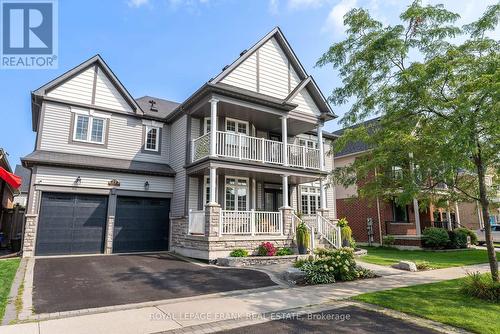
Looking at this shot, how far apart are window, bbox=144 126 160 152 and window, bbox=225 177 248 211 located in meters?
4.63

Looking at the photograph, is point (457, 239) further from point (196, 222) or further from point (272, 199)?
point (196, 222)

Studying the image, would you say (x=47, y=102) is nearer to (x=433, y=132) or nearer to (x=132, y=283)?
(x=132, y=283)

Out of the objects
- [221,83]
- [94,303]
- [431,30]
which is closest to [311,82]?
[221,83]

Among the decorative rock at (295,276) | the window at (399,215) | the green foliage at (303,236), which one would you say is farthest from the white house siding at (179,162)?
the window at (399,215)

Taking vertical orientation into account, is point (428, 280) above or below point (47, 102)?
below

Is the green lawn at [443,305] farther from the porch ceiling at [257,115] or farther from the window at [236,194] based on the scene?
the porch ceiling at [257,115]

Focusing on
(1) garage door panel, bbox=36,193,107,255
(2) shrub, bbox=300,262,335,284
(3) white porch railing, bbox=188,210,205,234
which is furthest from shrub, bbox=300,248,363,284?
(1) garage door panel, bbox=36,193,107,255

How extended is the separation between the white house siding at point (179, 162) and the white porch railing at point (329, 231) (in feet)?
22.1

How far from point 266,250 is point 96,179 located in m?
8.48

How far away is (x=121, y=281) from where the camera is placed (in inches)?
352

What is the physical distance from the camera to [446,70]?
7.69 metres

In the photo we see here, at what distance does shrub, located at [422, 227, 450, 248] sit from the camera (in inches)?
778

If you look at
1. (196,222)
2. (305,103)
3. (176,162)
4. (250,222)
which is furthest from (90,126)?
(305,103)

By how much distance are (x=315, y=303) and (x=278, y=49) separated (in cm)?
1435
